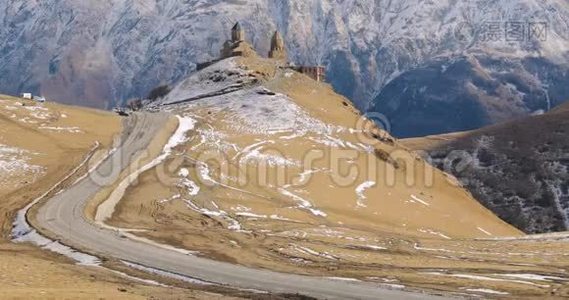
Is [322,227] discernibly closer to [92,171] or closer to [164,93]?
[92,171]


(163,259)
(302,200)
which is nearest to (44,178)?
(302,200)

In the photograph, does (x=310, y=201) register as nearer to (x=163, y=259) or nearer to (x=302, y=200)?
(x=302, y=200)

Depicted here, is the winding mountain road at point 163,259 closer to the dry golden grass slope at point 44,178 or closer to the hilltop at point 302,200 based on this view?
the hilltop at point 302,200

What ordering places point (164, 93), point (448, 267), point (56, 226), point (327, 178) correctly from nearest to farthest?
point (448, 267)
point (56, 226)
point (327, 178)
point (164, 93)

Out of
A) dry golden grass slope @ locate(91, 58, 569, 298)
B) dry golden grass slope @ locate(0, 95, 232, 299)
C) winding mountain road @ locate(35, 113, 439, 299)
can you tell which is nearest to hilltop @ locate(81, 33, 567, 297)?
dry golden grass slope @ locate(91, 58, 569, 298)

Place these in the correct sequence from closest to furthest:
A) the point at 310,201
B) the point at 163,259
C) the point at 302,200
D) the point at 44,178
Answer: the point at 163,259, the point at 302,200, the point at 310,201, the point at 44,178

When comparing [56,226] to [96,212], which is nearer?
[56,226]

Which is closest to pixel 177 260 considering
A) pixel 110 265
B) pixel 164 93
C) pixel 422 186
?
pixel 110 265
